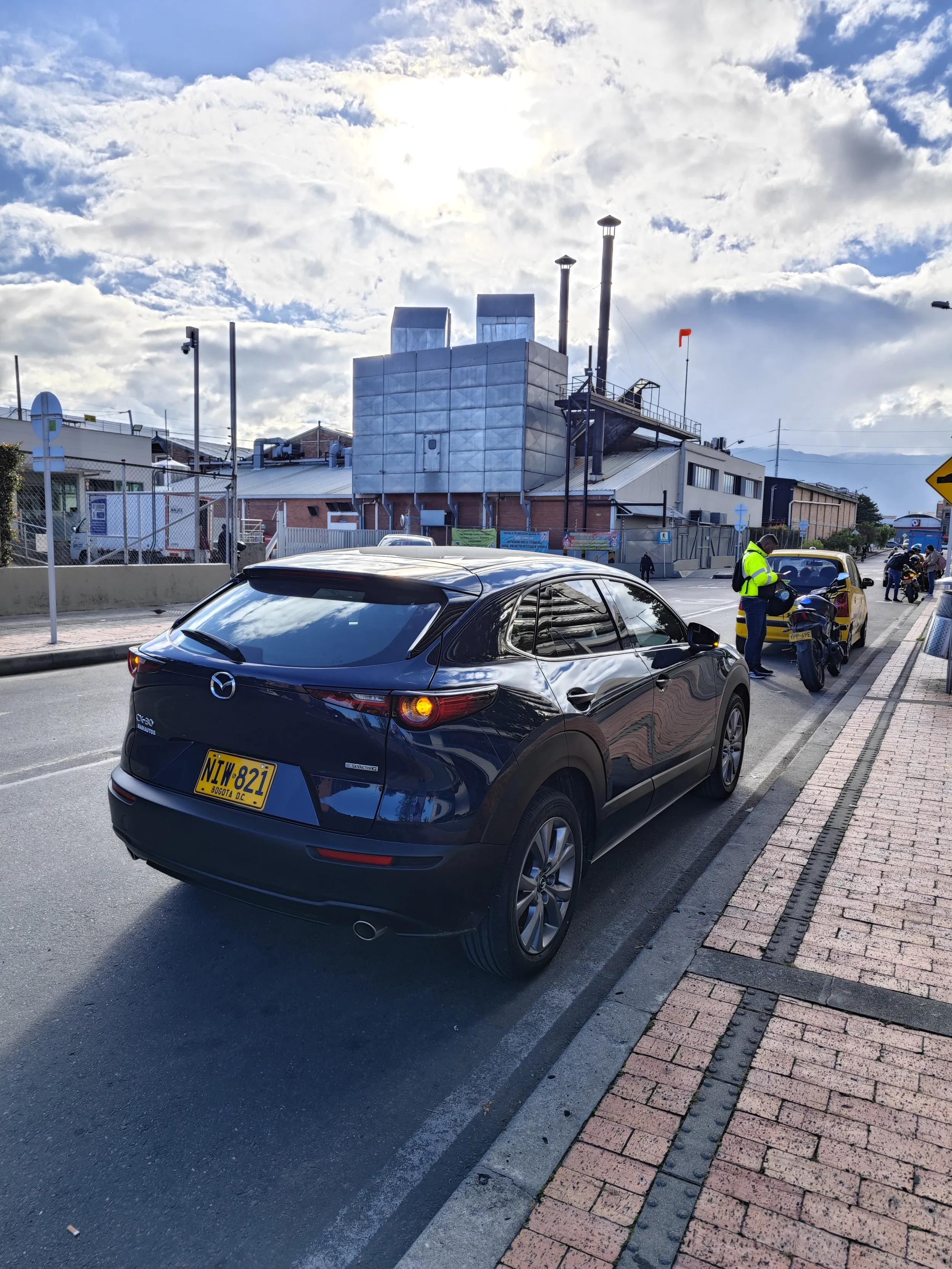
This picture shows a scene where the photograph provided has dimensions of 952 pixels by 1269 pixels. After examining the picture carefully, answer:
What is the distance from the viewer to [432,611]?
3094 millimetres

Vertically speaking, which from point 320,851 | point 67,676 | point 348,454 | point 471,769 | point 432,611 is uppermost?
point 348,454

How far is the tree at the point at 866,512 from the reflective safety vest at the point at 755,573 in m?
125

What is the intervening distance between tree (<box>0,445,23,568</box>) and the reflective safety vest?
472 inches

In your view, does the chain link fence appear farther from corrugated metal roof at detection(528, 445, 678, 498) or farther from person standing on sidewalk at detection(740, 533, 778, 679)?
corrugated metal roof at detection(528, 445, 678, 498)

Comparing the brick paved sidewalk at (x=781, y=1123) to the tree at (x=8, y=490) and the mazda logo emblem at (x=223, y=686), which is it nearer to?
the mazda logo emblem at (x=223, y=686)

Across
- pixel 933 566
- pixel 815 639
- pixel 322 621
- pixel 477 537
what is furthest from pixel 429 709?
pixel 477 537

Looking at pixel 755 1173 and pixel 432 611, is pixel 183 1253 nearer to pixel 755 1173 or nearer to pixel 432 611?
pixel 755 1173

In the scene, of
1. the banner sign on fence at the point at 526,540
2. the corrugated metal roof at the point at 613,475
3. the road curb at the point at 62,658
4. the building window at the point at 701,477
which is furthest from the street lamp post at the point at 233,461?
the building window at the point at 701,477

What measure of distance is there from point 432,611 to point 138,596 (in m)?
15.6

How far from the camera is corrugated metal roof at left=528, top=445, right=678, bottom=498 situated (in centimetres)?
4581

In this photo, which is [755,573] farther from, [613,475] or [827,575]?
[613,475]

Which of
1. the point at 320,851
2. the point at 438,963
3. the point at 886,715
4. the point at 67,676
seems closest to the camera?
the point at 320,851

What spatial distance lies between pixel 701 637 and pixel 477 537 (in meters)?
39.9

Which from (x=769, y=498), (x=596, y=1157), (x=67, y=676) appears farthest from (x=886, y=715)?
(x=769, y=498)
